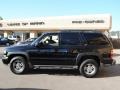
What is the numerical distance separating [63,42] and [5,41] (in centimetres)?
3199

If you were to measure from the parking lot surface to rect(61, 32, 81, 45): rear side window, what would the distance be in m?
1.38

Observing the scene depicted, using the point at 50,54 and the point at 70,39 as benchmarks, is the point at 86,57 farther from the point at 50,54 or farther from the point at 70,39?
the point at 50,54

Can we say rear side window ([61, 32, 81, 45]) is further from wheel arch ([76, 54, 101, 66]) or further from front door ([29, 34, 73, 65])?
wheel arch ([76, 54, 101, 66])

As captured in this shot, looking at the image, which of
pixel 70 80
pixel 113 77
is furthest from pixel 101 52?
pixel 70 80

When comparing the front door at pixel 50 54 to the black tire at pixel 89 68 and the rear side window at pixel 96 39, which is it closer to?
the black tire at pixel 89 68

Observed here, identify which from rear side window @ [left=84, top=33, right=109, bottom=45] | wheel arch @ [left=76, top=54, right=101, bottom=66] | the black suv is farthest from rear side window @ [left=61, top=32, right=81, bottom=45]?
wheel arch @ [left=76, top=54, right=101, bottom=66]

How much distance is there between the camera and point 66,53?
37.8ft

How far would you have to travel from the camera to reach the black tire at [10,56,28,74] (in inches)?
466

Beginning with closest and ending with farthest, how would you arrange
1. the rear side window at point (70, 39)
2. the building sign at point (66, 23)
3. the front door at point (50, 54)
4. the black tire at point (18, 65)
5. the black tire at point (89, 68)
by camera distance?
the black tire at point (89, 68)
the front door at point (50, 54)
the rear side window at point (70, 39)
the black tire at point (18, 65)
the building sign at point (66, 23)

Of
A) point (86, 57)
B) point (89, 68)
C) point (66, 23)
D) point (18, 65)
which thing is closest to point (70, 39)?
point (86, 57)

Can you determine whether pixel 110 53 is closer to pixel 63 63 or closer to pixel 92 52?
pixel 92 52

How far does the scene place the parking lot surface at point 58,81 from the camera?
9251 mm

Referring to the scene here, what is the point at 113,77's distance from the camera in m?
11.5

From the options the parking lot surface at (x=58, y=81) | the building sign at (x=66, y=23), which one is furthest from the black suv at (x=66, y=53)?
the building sign at (x=66, y=23)
